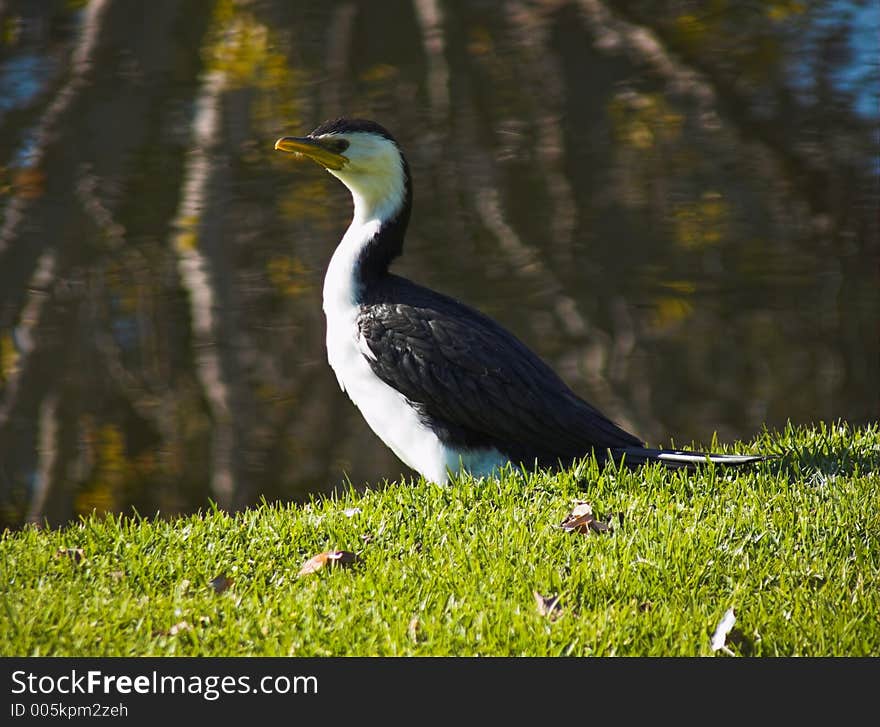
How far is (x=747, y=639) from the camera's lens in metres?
3.20

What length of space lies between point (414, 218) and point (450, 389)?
5.18 metres

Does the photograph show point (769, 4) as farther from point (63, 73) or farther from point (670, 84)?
point (63, 73)

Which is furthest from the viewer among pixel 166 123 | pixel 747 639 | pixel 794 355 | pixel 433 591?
pixel 166 123

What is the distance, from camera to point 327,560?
391cm

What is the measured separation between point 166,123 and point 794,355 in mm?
5702

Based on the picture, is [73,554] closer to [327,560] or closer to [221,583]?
[221,583]

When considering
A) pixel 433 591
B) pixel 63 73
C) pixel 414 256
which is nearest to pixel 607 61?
pixel 414 256

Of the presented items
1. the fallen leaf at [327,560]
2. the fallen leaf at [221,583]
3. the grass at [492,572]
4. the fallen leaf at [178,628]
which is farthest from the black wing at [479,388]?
the fallen leaf at [178,628]

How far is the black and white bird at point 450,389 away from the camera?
4.69 meters

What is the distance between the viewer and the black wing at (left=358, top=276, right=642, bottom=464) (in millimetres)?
4684

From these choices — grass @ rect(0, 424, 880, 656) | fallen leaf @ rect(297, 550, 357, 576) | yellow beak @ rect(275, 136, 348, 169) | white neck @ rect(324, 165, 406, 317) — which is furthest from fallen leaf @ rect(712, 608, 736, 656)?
yellow beak @ rect(275, 136, 348, 169)

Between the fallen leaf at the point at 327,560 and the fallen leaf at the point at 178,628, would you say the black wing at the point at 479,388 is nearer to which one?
the fallen leaf at the point at 327,560

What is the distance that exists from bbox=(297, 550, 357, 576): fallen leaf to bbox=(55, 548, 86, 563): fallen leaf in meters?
0.87

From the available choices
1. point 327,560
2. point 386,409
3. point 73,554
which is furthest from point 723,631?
point 73,554
